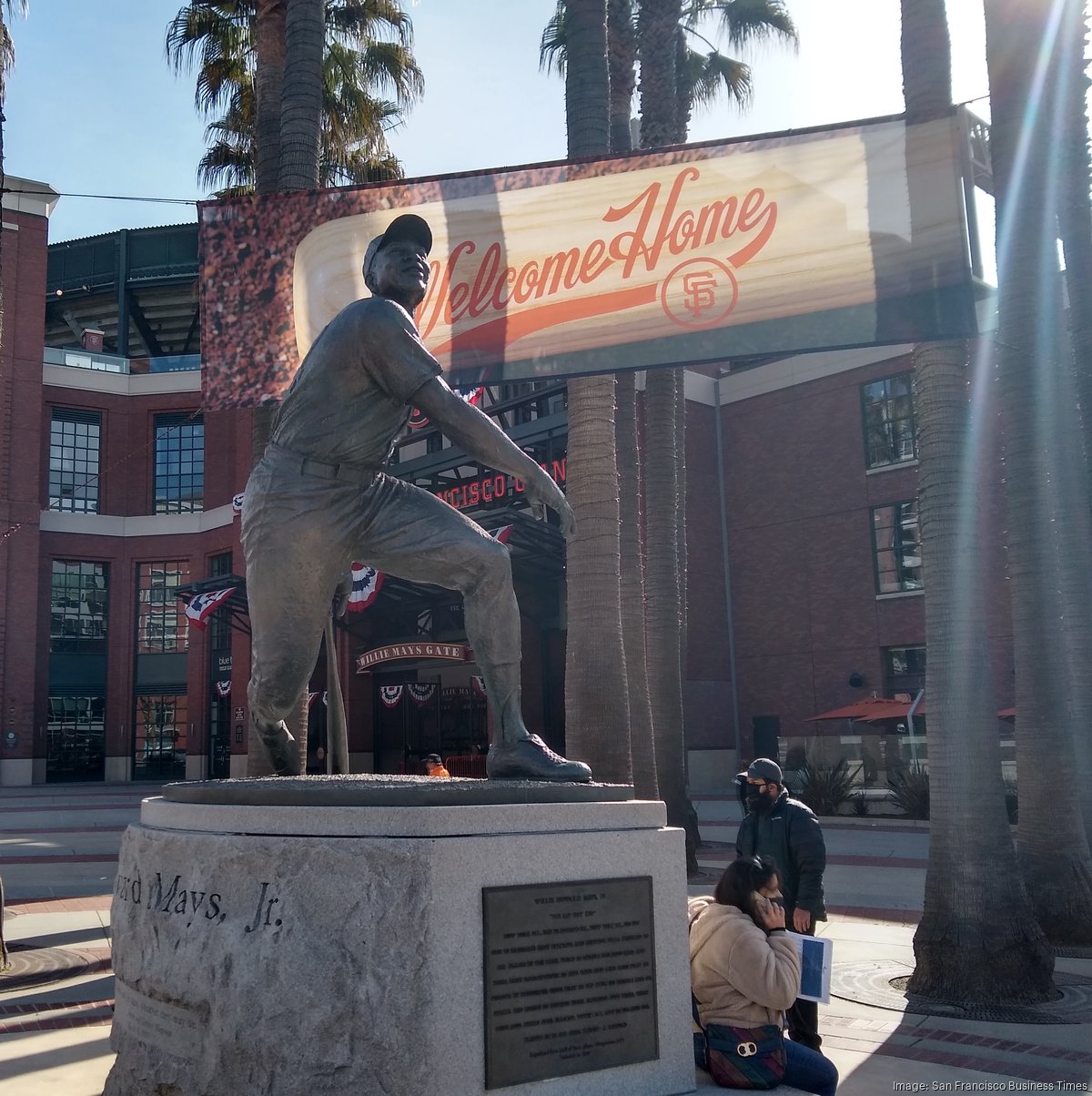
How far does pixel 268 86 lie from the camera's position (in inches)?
524

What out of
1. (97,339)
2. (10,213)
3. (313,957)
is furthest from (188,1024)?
(97,339)

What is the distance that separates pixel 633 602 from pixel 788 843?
7.05 m

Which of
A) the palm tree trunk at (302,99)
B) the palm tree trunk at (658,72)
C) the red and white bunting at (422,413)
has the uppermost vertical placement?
the palm tree trunk at (658,72)

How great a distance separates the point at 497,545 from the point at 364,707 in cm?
3057

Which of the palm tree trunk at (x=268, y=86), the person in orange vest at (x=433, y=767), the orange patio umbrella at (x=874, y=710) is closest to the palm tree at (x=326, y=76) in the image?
the palm tree trunk at (x=268, y=86)

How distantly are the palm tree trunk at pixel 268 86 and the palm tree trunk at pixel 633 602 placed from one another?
15.2 feet

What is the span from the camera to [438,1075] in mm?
3508

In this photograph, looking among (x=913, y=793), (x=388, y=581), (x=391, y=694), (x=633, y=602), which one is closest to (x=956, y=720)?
(x=633, y=602)

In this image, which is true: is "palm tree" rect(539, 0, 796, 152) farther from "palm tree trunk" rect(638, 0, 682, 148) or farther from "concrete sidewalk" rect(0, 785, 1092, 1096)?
"concrete sidewalk" rect(0, 785, 1092, 1096)

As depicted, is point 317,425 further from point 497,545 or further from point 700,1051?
point 700,1051

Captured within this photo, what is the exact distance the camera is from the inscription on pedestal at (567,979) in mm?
3666

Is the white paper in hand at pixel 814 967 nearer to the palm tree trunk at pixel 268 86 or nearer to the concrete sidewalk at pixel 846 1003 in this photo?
the concrete sidewalk at pixel 846 1003

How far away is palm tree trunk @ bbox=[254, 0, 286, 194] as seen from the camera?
13086 millimetres

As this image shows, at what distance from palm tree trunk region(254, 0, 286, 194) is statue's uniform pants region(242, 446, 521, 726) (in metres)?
9.19
